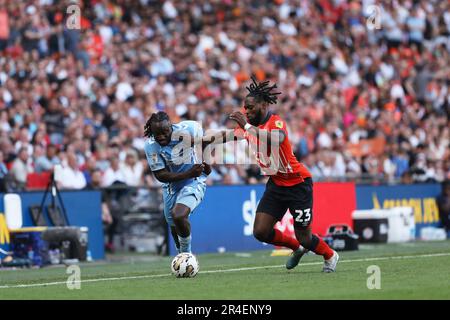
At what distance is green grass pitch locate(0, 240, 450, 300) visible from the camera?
1175 centimetres

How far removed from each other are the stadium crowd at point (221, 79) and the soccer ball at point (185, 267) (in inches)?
290

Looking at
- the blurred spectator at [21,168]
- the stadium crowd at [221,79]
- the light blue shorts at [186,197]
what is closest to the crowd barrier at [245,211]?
the stadium crowd at [221,79]

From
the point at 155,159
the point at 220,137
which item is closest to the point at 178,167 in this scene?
the point at 155,159

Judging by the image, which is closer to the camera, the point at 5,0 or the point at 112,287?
the point at 112,287

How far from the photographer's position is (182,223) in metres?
14.3

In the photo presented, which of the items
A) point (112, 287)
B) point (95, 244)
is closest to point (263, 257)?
point (95, 244)

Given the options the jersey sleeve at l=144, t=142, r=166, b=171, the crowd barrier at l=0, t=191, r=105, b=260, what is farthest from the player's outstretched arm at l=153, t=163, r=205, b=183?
the crowd barrier at l=0, t=191, r=105, b=260

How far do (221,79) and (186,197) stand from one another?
14.2 metres

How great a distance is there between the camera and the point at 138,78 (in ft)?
87.9

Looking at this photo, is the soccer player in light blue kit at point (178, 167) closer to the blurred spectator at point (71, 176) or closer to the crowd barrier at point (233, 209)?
the crowd barrier at point (233, 209)

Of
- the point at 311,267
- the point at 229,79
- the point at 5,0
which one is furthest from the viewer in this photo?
the point at 229,79
